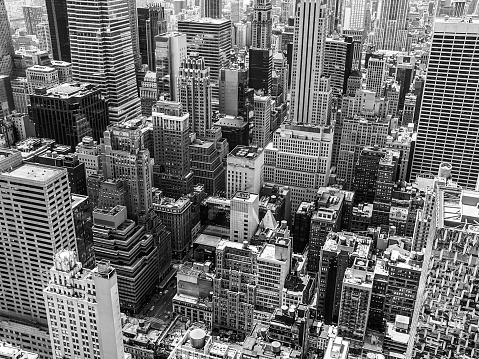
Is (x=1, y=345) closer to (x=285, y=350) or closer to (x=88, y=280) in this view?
(x=88, y=280)

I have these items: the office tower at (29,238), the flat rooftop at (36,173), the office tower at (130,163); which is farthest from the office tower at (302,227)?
the flat rooftop at (36,173)

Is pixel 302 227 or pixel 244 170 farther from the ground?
pixel 244 170

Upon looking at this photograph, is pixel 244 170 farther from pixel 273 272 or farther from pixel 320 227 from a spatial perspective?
pixel 273 272

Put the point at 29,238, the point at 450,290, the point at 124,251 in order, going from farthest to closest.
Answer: the point at 124,251 → the point at 29,238 → the point at 450,290

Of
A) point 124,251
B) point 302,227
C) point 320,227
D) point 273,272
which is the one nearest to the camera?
point 273,272

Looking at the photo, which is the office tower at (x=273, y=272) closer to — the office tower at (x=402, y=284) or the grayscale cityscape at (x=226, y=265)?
the grayscale cityscape at (x=226, y=265)

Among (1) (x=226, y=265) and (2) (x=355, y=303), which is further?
(1) (x=226, y=265)

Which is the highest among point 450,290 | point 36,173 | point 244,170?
point 36,173

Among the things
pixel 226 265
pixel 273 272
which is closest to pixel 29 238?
pixel 226 265
